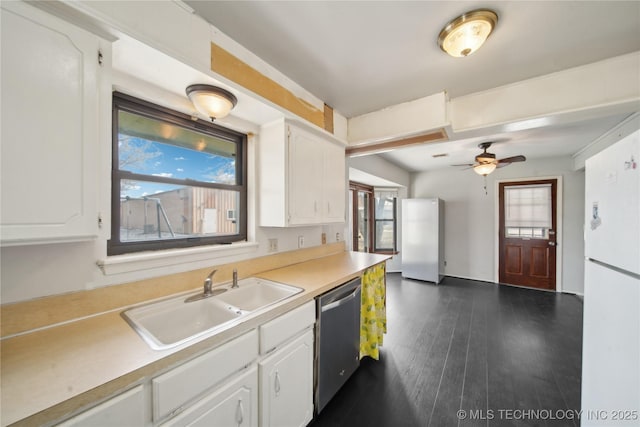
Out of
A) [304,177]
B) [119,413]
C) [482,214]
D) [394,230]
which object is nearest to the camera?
[119,413]

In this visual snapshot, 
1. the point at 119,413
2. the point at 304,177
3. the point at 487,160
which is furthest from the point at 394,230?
the point at 119,413

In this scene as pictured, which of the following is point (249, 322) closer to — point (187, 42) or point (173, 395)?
point (173, 395)

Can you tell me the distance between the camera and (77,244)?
1.08 m

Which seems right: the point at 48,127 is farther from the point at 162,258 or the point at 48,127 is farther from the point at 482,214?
the point at 482,214

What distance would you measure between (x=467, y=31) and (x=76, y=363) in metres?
2.30

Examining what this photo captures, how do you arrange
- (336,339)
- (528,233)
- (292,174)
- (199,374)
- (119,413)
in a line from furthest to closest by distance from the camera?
(528,233)
(292,174)
(336,339)
(199,374)
(119,413)

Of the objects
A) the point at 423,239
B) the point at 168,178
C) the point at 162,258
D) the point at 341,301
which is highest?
the point at 168,178

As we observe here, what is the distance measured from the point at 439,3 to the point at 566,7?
67 cm

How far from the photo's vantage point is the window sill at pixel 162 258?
1.18 meters

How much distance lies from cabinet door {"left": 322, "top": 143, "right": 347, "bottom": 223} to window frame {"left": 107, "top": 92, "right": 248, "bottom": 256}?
29.9 inches

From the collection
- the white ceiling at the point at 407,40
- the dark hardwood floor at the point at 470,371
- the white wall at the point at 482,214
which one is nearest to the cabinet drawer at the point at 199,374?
the dark hardwood floor at the point at 470,371

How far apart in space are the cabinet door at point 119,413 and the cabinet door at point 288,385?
51cm

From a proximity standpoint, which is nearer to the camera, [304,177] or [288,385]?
[288,385]

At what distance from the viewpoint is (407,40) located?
4.80ft
